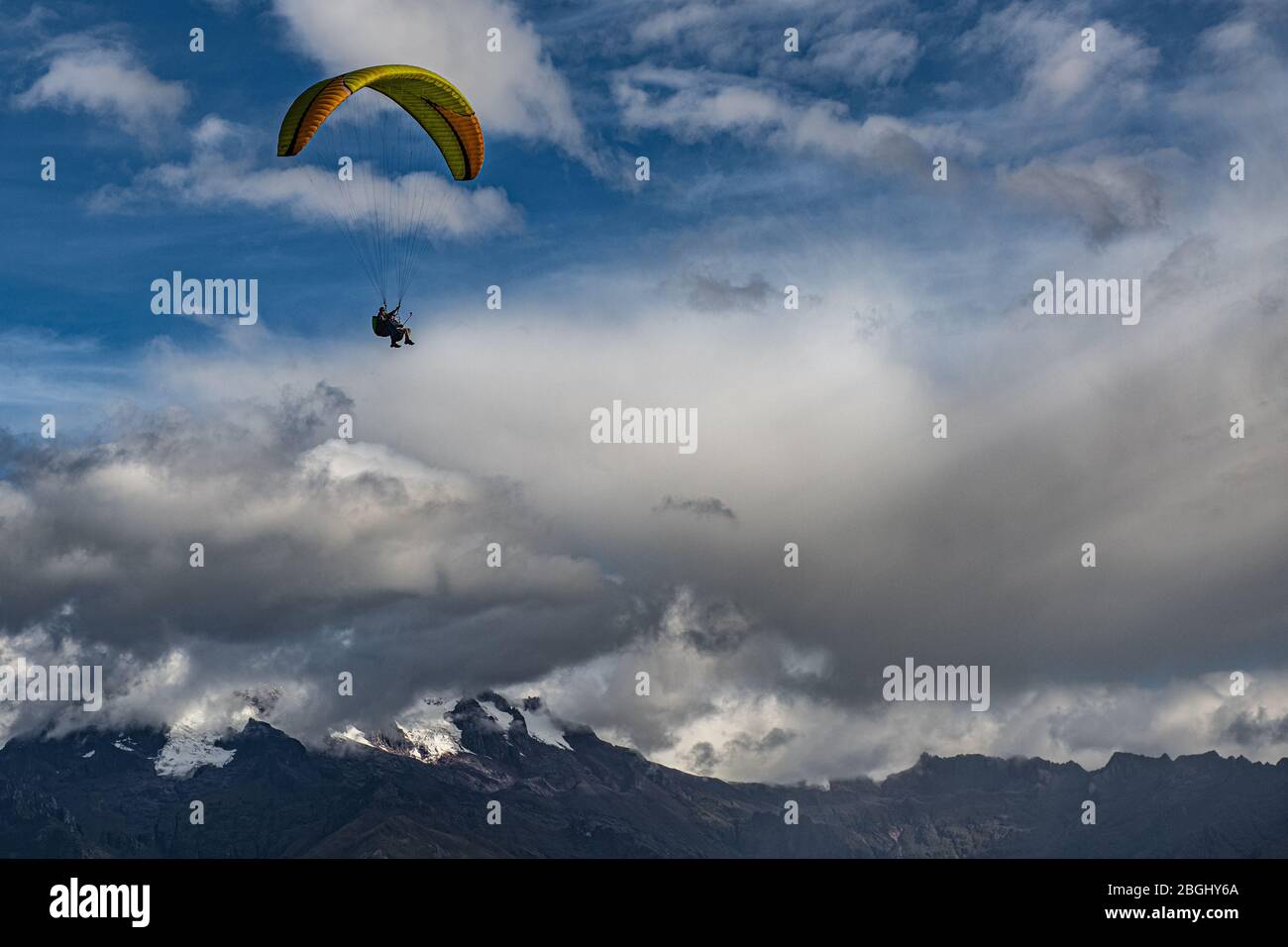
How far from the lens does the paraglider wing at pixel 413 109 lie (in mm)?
103000

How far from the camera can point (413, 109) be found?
113562 mm

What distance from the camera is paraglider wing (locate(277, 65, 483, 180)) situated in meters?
103
